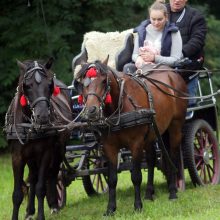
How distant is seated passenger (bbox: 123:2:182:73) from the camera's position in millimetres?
8938

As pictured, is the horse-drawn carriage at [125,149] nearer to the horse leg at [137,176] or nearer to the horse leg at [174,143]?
the horse leg at [174,143]

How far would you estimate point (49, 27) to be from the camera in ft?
51.9

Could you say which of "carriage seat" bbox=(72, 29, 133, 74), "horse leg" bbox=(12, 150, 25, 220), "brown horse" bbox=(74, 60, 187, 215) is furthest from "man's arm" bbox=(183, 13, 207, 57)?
"horse leg" bbox=(12, 150, 25, 220)

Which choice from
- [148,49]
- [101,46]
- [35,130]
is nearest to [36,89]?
[35,130]

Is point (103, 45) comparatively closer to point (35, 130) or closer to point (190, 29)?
point (190, 29)

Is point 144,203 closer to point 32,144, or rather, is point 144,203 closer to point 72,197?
point 32,144

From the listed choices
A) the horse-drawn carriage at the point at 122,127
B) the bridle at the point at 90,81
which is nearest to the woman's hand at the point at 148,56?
the horse-drawn carriage at the point at 122,127

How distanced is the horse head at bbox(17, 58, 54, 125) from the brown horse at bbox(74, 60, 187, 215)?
0.34 metres

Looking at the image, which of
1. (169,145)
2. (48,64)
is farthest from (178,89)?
(48,64)

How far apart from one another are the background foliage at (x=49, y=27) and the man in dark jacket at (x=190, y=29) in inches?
234

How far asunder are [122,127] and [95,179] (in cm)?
358

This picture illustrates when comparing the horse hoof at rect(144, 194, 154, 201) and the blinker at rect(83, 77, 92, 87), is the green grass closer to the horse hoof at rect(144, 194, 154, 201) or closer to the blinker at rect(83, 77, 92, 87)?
the horse hoof at rect(144, 194, 154, 201)

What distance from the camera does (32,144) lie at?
25.3 ft

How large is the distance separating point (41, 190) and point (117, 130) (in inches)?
41.1
